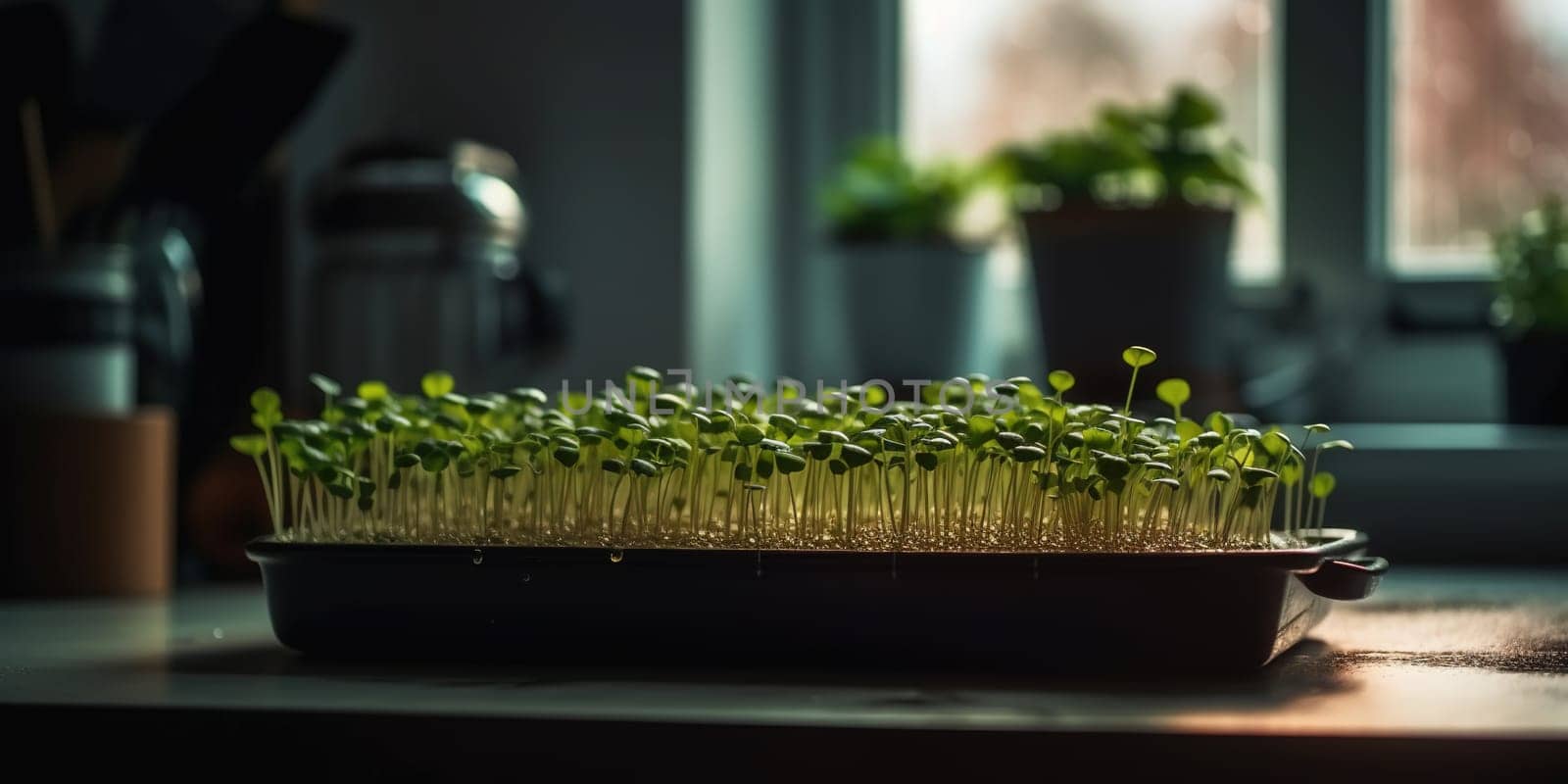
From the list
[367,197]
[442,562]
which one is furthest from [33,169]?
[442,562]

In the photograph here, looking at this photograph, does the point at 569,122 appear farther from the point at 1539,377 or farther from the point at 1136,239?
the point at 1539,377

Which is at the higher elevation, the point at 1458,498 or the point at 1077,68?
the point at 1077,68

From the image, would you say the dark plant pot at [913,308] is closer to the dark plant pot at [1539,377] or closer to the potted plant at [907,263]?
the potted plant at [907,263]

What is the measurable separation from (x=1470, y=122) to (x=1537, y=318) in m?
0.28

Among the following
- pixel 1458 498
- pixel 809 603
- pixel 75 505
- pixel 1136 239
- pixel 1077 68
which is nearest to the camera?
pixel 809 603

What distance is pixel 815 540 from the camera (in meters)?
0.71

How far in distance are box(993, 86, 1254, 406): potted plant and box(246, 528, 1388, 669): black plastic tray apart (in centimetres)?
78

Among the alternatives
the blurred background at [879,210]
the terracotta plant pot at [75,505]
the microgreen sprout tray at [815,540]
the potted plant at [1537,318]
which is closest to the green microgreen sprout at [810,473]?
the microgreen sprout tray at [815,540]

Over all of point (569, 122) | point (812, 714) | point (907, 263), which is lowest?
point (812, 714)

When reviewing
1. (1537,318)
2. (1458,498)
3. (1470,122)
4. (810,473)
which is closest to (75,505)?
(810,473)

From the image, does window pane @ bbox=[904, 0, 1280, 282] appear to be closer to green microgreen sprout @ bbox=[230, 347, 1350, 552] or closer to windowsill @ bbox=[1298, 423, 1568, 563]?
windowsill @ bbox=[1298, 423, 1568, 563]

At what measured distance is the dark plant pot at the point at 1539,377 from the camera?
4.93 feet

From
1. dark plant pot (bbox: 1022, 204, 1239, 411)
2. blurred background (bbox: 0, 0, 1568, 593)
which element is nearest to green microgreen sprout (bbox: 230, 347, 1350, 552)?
blurred background (bbox: 0, 0, 1568, 593)

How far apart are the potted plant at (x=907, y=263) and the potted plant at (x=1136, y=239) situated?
125 millimetres
